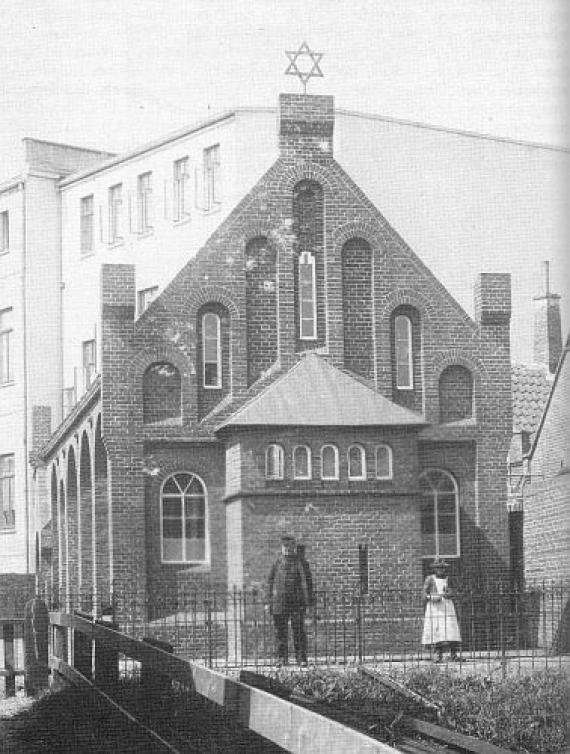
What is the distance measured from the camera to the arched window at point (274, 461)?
65.7 feet

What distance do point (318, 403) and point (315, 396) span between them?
326 millimetres

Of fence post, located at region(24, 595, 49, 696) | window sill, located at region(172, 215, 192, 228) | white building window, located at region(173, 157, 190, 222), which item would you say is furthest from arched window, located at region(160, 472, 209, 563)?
white building window, located at region(173, 157, 190, 222)

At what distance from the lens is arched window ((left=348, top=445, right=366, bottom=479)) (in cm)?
2034

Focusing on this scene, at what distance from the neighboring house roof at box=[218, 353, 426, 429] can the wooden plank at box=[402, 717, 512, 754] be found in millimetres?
9851

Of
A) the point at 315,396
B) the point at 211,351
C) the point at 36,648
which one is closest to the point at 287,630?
the point at 315,396

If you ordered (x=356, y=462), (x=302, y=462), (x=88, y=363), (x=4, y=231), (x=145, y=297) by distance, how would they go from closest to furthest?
(x=4, y=231), (x=88, y=363), (x=302, y=462), (x=356, y=462), (x=145, y=297)

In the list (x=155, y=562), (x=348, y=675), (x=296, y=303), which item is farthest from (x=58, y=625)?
(x=296, y=303)

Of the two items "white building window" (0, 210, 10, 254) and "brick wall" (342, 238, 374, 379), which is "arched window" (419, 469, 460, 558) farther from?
"white building window" (0, 210, 10, 254)

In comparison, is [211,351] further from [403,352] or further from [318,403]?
[403,352]

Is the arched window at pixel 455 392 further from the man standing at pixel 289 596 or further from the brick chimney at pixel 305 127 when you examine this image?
the man standing at pixel 289 596

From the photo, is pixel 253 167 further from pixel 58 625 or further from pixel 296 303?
pixel 58 625

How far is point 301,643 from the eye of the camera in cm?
1788

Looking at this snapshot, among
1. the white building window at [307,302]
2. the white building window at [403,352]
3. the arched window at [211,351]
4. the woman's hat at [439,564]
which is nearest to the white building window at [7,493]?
the arched window at [211,351]

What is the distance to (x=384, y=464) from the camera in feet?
66.6
